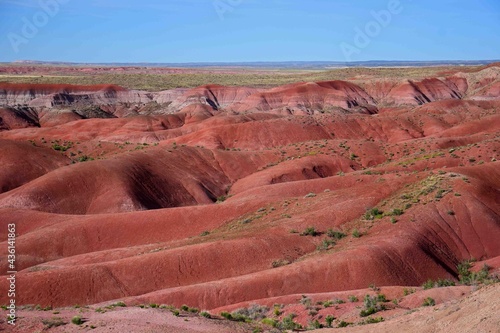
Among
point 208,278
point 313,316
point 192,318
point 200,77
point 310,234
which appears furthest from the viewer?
point 200,77

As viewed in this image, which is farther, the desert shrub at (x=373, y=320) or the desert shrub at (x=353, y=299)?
the desert shrub at (x=353, y=299)

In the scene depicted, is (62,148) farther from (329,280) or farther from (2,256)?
(329,280)

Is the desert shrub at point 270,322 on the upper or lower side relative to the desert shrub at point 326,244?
lower

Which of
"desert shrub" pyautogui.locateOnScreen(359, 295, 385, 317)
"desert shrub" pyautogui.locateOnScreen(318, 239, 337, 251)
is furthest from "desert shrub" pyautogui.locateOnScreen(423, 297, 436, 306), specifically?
"desert shrub" pyautogui.locateOnScreen(318, 239, 337, 251)

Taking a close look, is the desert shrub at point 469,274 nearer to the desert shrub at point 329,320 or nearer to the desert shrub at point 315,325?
the desert shrub at point 329,320

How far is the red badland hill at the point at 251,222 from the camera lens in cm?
2623

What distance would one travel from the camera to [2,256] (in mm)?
33562

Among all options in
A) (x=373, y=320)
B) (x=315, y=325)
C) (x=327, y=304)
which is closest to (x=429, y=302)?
(x=373, y=320)

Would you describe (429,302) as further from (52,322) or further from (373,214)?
(373,214)

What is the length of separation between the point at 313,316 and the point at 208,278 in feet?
31.5

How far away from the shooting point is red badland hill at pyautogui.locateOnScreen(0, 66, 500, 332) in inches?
1033

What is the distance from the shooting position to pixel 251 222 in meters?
37.5

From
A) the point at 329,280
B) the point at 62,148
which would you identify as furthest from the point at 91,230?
the point at 62,148

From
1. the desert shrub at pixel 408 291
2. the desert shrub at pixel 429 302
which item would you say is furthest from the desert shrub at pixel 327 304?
the desert shrub at pixel 429 302
